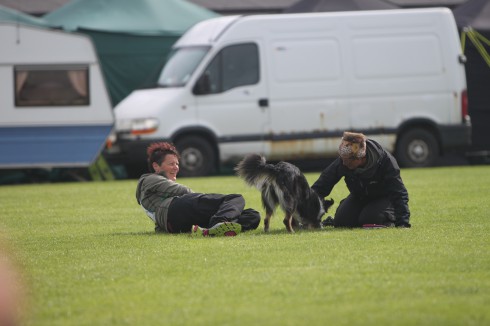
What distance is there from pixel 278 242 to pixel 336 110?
1140 cm

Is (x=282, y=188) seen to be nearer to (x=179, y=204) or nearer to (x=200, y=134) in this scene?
(x=179, y=204)

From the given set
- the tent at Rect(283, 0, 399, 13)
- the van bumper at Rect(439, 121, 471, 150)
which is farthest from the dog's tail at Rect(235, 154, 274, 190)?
the tent at Rect(283, 0, 399, 13)

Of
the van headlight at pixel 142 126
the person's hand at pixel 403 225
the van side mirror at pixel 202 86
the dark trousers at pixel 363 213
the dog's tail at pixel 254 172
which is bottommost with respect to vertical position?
the person's hand at pixel 403 225

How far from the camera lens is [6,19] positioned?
72.6 ft

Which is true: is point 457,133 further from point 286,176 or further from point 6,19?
point 286,176

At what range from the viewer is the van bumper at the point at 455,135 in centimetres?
2131

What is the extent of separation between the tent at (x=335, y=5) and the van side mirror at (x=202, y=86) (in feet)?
14.0

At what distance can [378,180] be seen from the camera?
10578 millimetres

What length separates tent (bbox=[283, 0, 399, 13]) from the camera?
23703 millimetres

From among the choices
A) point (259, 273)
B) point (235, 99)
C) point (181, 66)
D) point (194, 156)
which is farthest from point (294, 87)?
point (259, 273)

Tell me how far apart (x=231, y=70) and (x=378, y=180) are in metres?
10.00

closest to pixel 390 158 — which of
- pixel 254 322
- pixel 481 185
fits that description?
pixel 254 322

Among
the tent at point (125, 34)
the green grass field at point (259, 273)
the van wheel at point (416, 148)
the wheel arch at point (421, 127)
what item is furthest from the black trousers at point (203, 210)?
the tent at point (125, 34)

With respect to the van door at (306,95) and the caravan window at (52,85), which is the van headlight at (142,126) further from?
the van door at (306,95)
